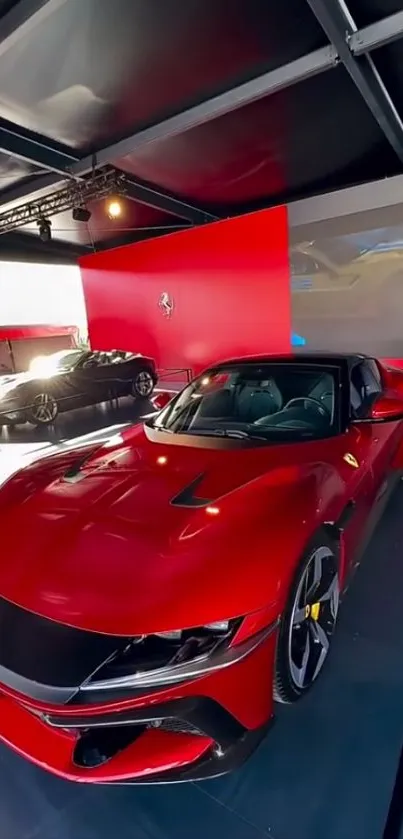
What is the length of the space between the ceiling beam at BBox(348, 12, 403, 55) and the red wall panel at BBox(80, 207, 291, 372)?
137 inches

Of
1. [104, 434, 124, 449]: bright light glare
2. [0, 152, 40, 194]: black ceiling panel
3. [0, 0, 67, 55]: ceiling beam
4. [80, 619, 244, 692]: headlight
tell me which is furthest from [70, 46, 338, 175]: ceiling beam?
[80, 619, 244, 692]: headlight

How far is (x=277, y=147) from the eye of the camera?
5.61m

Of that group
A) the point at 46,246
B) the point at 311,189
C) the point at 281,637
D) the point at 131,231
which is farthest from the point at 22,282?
the point at 281,637

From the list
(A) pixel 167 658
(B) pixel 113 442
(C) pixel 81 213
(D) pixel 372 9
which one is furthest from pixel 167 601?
(C) pixel 81 213

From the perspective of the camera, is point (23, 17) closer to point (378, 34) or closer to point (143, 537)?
point (378, 34)

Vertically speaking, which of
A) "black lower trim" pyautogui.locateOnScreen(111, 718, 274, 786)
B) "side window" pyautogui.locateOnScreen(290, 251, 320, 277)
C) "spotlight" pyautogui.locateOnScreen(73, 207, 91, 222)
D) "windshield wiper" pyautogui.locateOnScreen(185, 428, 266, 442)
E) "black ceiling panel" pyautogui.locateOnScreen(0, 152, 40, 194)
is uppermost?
"black ceiling panel" pyautogui.locateOnScreen(0, 152, 40, 194)

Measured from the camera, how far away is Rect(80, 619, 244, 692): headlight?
3.42ft

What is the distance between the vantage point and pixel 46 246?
34.8 feet

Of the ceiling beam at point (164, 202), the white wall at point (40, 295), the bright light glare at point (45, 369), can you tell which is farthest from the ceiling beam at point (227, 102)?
the white wall at point (40, 295)

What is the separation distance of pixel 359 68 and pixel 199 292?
180 inches

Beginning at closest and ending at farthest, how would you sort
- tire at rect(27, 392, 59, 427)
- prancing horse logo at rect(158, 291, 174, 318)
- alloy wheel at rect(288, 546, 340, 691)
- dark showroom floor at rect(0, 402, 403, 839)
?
dark showroom floor at rect(0, 402, 403, 839), alloy wheel at rect(288, 546, 340, 691), tire at rect(27, 392, 59, 427), prancing horse logo at rect(158, 291, 174, 318)

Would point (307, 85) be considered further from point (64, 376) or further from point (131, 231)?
point (131, 231)

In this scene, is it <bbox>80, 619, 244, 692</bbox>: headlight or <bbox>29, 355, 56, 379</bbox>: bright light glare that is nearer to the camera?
<bbox>80, 619, 244, 692</bbox>: headlight

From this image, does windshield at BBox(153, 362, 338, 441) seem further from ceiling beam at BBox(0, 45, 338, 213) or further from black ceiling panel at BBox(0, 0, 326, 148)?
ceiling beam at BBox(0, 45, 338, 213)
